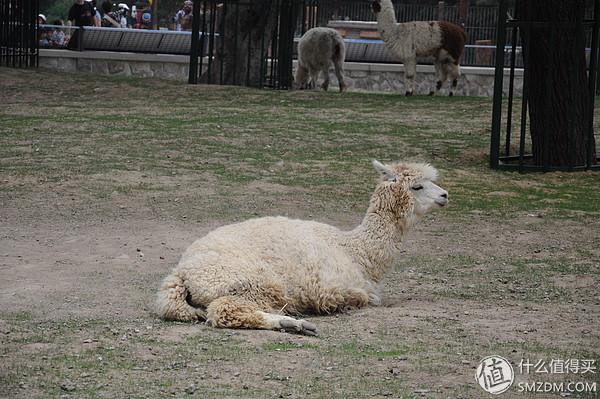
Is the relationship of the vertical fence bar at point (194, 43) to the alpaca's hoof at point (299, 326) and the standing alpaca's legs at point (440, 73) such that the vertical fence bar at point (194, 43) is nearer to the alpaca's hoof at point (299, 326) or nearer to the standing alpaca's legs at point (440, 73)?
the standing alpaca's legs at point (440, 73)

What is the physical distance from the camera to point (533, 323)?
20.5ft

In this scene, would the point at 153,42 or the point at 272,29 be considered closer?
the point at 272,29

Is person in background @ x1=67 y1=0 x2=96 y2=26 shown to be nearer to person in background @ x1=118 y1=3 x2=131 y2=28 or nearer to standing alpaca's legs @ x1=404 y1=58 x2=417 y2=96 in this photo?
person in background @ x1=118 y1=3 x2=131 y2=28

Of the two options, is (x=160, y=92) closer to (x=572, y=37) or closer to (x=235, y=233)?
(x=572, y=37)

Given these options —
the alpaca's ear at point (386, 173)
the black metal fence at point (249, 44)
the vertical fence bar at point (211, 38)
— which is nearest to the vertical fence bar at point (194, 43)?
the black metal fence at point (249, 44)

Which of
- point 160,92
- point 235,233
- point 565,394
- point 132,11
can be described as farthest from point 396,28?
point 132,11

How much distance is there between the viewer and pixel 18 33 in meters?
21.6

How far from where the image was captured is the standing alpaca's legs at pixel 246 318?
5.79 meters

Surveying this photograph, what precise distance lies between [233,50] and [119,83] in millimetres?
2591

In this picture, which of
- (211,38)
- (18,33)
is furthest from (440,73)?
(18,33)

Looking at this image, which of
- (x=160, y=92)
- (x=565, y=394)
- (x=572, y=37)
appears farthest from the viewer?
(x=160, y=92)

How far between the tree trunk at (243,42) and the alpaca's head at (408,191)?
13.3 metres

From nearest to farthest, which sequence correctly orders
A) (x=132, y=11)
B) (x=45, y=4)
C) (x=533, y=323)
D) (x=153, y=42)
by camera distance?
1. (x=533, y=323)
2. (x=153, y=42)
3. (x=132, y=11)
4. (x=45, y=4)

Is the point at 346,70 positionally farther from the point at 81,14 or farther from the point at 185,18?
the point at 185,18
